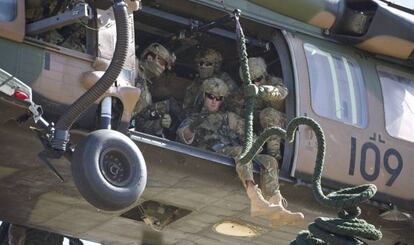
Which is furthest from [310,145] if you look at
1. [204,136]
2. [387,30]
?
[387,30]

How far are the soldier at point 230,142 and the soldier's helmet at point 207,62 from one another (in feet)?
0.91

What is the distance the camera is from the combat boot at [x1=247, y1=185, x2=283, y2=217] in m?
8.19

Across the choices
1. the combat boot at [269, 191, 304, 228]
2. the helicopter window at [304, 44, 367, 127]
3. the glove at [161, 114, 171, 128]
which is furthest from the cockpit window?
the helicopter window at [304, 44, 367, 127]

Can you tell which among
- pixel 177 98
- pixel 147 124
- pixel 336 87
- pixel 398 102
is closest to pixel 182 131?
pixel 147 124

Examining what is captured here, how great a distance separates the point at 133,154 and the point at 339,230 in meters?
2.72

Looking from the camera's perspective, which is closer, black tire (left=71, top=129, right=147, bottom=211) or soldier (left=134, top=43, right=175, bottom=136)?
black tire (left=71, top=129, right=147, bottom=211)

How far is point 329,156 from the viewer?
902 centimetres

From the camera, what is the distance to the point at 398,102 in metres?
9.75

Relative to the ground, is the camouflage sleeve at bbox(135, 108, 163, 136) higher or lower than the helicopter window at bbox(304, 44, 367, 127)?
lower

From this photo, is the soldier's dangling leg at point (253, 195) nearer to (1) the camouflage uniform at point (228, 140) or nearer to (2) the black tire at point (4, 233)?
(1) the camouflage uniform at point (228, 140)

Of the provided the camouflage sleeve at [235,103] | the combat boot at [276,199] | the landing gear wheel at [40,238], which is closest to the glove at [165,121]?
the camouflage sleeve at [235,103]

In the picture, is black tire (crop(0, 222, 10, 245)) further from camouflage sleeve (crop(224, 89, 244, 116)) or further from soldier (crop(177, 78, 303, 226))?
camouflage sleeve (crop(224, 89, 244, 116))

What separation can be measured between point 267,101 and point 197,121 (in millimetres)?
689

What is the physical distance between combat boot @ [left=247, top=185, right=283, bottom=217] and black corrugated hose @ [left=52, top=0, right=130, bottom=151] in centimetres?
174
